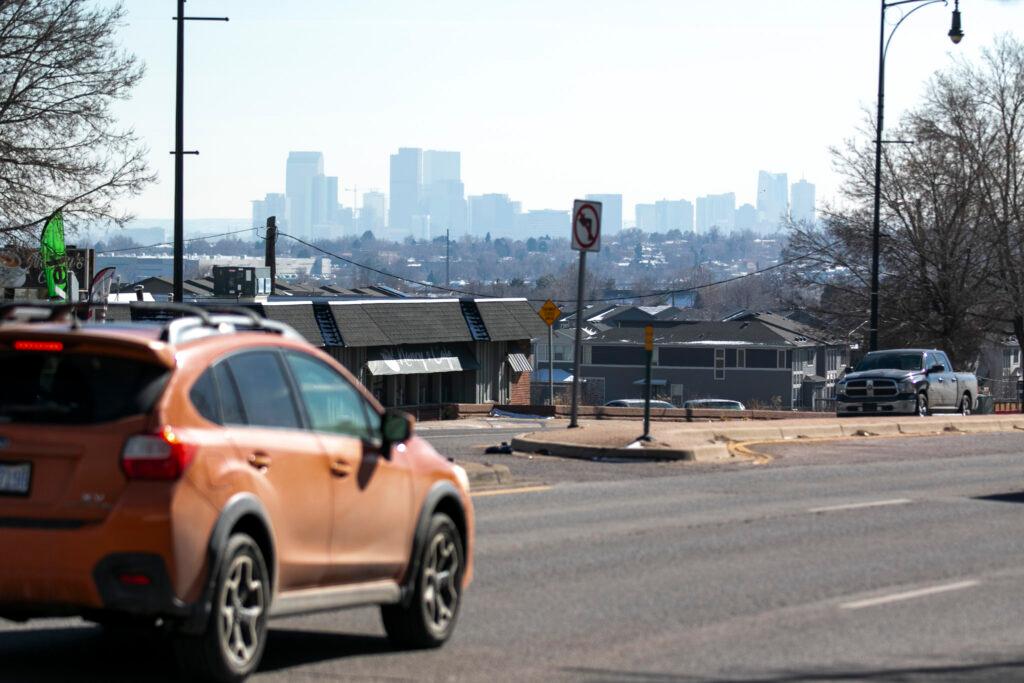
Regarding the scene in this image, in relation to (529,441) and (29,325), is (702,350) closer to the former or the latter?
(529,441)

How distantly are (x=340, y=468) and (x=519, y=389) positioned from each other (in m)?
60.5

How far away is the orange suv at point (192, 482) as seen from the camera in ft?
23.2

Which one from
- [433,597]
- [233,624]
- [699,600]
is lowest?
[699,600]

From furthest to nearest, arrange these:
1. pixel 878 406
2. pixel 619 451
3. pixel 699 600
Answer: pixel 878 406 → pixel 619 451 → pixel 699 600

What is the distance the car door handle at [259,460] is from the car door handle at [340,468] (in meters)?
0.56

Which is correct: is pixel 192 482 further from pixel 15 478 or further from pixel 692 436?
pixel 692 436

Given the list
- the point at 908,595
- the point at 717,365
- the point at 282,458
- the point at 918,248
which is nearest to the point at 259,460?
the point at 282,458

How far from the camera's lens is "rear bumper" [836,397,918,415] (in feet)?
120

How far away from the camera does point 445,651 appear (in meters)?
8.92

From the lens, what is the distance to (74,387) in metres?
7.46

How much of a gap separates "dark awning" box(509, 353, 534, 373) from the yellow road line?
49025 mm

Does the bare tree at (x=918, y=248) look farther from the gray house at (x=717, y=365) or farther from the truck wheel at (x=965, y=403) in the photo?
the gray house at (x=717, y=365)

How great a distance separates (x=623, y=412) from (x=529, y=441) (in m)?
17.4

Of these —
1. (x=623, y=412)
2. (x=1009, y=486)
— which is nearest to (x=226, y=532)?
(x=1009, y=486)
